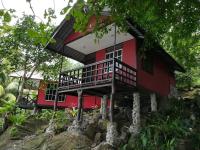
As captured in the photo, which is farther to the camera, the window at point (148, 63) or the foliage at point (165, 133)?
the window at point (148, 63)

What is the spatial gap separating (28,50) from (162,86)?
42.2ft

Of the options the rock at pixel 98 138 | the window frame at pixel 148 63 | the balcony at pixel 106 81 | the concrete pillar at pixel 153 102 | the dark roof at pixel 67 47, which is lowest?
the rock at pixel 98 138

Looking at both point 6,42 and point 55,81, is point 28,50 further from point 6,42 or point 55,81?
point 55,81

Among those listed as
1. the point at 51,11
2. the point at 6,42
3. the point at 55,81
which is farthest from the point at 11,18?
the point at 55,81

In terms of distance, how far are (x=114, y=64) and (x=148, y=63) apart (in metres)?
4.39

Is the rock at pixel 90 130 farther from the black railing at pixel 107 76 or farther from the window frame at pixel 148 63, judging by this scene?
the window frame at pixel 148 63

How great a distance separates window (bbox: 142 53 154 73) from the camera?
1611 cm

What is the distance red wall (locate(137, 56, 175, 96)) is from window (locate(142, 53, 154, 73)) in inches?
11.3

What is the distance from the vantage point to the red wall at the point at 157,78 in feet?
51.1

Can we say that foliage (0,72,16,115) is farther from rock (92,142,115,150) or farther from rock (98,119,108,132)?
rock (92,142,115,150)

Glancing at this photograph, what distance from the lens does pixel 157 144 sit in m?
11.8

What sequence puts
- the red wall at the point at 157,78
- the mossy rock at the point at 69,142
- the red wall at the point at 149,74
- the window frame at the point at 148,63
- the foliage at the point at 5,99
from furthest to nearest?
1. the foliage at the point at 5,99
2. the window frame at the point at 148,63
3. the red wall at the point at 157,78
4. the red wall at the point at 149,74
5. the mossy rock at the point at 69,142

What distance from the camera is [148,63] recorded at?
16.7 meters

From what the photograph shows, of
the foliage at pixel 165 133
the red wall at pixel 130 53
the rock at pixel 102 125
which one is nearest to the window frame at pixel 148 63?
the red wall at pixel 130 53
